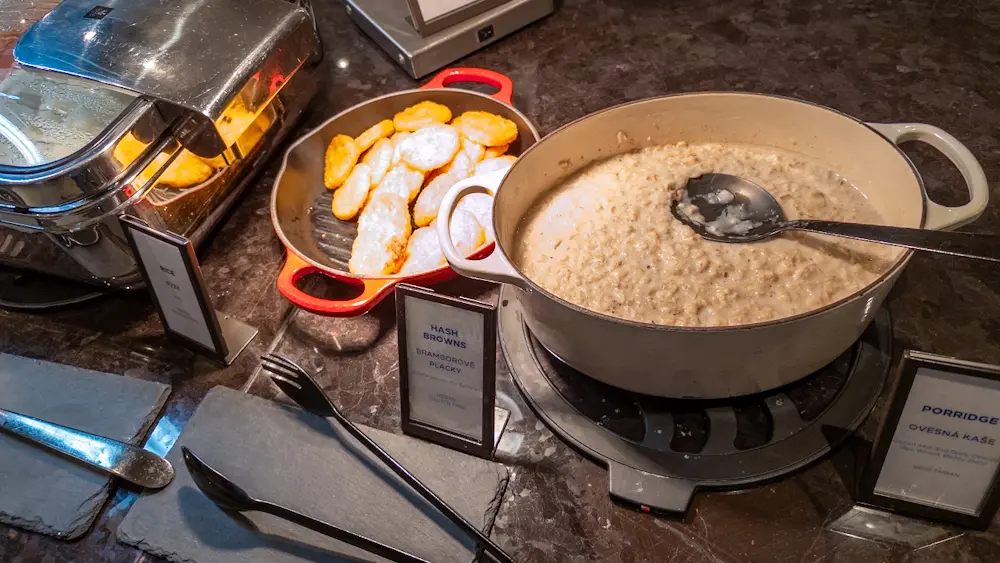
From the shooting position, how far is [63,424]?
96 cm

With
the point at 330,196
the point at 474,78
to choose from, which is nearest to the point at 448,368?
the point at 330,196

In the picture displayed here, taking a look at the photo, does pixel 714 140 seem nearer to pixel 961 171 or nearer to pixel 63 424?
pixel 961 171

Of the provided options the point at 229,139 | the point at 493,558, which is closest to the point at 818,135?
the point at 493,558

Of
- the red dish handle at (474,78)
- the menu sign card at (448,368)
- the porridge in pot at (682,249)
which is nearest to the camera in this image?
the menu sign card at (448,368)

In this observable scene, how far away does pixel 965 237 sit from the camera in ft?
2.34

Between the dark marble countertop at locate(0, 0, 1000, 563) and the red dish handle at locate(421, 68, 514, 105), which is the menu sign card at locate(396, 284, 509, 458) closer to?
the dark marble countertop at locate(0, 0, 1000, 563)

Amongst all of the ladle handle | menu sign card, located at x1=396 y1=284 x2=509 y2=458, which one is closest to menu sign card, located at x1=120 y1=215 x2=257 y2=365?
menu sign card, located at x1=396 y1=284 x2=509 y2=458

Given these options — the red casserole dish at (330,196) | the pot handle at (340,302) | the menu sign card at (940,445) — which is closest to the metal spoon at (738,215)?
the menu sign card at (940,445)

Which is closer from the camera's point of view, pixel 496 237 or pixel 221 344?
pixel 496 237

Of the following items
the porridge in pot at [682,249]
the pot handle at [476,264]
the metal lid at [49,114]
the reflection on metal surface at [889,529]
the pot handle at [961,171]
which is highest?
the metal lid at [49,114]

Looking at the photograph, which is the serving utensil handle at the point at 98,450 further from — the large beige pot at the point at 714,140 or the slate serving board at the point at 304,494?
the large beige pot at the point at 714,140

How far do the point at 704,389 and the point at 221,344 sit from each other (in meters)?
0.67

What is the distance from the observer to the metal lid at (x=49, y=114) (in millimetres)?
912

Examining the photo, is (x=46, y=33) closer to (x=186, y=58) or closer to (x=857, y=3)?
(x=186, y=58)
